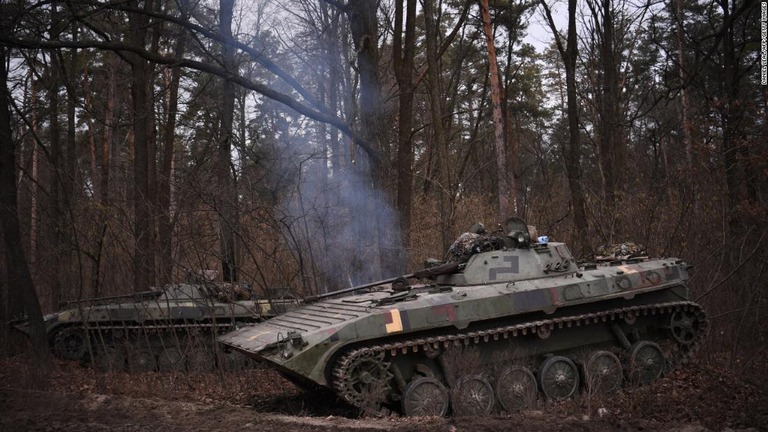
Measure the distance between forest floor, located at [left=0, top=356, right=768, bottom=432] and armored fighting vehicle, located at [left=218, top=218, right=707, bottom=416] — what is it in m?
0.48

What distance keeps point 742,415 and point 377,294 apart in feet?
15.1

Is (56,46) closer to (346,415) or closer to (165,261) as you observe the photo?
→ (165,261)

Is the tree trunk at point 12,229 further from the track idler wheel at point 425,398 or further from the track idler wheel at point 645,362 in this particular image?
the track idler wheel at point 645,362

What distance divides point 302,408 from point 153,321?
15.9ft

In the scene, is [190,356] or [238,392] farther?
[190,356]

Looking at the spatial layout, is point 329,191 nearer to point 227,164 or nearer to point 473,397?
A: point 227,164

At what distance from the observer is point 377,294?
31.2 feet

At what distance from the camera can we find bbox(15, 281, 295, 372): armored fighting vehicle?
12.4m

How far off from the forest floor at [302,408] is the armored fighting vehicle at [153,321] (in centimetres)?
165

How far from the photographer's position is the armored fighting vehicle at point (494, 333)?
793 centimetres

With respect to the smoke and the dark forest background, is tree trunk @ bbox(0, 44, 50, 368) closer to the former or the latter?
the dark forest background

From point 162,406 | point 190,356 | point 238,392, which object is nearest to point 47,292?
point 190,356

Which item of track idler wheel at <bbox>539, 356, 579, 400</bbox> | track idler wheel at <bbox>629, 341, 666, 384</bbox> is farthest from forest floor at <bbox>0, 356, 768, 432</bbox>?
track idler wheel at <bbox>539, 356, 579, 400</bbox>

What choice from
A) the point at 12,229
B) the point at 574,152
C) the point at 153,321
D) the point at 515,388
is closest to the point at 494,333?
the point at 515,388
